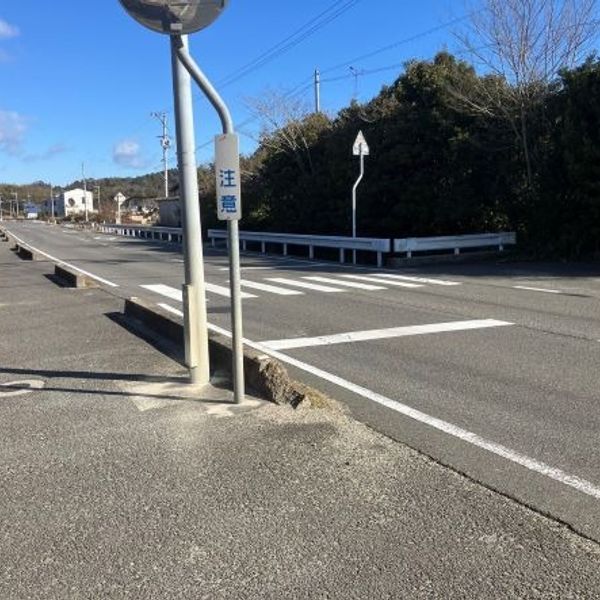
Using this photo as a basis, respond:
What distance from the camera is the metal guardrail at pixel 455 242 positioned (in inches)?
797

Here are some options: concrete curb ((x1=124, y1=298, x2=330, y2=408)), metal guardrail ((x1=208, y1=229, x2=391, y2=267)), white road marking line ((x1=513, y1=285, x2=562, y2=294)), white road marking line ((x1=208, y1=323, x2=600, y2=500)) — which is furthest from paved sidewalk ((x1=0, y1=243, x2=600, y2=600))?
metal guardrail ((x1=208, y1=229, x2=391, y2=267))

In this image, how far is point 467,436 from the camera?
5.10m

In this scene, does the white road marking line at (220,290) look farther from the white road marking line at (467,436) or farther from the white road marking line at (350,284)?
the white road marking line at (467,436)

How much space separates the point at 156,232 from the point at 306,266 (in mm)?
31137

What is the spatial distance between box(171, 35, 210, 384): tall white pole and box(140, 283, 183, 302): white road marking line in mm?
7398

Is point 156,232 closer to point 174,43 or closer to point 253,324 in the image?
point 253,324

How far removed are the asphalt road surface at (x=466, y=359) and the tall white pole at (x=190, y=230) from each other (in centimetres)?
126

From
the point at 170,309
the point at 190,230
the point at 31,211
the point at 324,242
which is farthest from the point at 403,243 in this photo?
the point at 31,211

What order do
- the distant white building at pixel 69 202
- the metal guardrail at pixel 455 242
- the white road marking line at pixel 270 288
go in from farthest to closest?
the distant white building at pixel 69 202 < the metal guardrail at pixel 455 242 < the white road marking line at pixel 270 288

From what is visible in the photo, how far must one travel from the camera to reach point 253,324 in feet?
34.4

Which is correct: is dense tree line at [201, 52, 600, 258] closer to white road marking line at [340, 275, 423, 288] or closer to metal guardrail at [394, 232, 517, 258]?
metal guardrail at [394, 232, 517, 258]

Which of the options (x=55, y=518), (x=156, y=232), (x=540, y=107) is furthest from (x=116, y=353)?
(x=156, y=232)

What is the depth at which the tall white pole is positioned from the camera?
20.1ft

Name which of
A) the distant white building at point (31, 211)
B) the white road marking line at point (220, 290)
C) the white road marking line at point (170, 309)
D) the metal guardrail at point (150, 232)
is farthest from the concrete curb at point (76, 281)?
the distant white building at point (31, 211)
